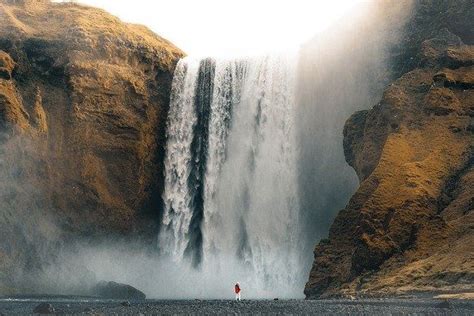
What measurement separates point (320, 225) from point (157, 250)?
55.6ft

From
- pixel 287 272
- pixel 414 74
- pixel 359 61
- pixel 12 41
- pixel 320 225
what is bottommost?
pixel 287 272

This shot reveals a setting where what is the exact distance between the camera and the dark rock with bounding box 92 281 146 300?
57.4 meters

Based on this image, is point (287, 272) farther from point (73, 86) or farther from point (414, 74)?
point (73, 86)

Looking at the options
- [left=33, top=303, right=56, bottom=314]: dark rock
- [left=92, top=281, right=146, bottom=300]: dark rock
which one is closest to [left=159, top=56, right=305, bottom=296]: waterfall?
[left=92, top=281, right=146, bottom=300]: dark rock

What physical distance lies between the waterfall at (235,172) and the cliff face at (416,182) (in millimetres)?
12850

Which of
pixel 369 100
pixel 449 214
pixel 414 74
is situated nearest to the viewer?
pixel 449 214

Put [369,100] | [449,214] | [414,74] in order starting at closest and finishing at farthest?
1. [449,214]
2. [414,74]
3. [369,100]

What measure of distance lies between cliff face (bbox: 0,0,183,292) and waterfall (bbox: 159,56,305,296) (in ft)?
7.51

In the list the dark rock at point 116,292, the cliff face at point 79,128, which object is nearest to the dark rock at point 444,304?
the dark rock at point 116,292

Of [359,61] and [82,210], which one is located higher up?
[359,61]

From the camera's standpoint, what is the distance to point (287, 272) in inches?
2425

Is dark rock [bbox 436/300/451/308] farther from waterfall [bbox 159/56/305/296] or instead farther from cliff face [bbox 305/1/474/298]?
waterfall [bbox 159/56/305/296]

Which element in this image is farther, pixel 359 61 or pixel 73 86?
pixel 73 86

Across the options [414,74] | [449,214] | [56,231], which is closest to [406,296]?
[449,214]
